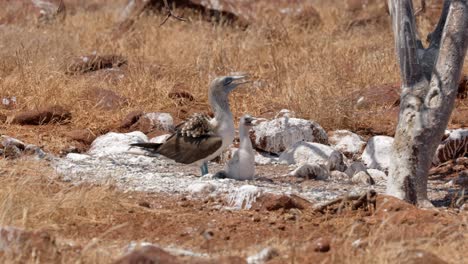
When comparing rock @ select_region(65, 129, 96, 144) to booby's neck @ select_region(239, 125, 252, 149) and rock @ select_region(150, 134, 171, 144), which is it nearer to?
rock @ select_region(150, 134, 171, 144)

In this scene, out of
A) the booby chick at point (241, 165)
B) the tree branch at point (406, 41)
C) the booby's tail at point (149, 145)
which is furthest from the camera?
the booby's tail at point (149, 145)

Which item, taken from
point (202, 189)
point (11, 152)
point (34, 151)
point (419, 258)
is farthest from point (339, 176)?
point (419, 258)

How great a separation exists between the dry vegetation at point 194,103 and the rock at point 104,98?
0.33 ft

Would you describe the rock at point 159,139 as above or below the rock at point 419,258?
above

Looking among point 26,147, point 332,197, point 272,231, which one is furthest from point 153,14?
point 272,231

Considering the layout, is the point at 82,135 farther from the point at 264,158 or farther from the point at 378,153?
the point at 378,153

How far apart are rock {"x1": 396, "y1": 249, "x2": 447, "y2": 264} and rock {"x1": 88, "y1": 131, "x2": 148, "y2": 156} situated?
4.84m

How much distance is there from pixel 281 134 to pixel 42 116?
8.96 feet

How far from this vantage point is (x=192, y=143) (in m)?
9.22

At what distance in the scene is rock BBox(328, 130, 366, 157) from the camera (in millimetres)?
10758

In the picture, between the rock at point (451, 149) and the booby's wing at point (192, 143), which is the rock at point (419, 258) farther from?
the rock at point (451, 149)

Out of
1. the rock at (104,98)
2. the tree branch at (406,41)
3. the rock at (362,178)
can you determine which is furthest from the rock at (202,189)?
the rock at (104,98)

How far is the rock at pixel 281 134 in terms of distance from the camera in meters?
10.5

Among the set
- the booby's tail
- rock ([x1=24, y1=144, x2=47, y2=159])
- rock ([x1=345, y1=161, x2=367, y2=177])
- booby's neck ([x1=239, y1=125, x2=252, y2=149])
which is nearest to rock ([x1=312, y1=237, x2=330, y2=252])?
booby's neck ([x1=239, y1=125, x2=252, y2=149])
